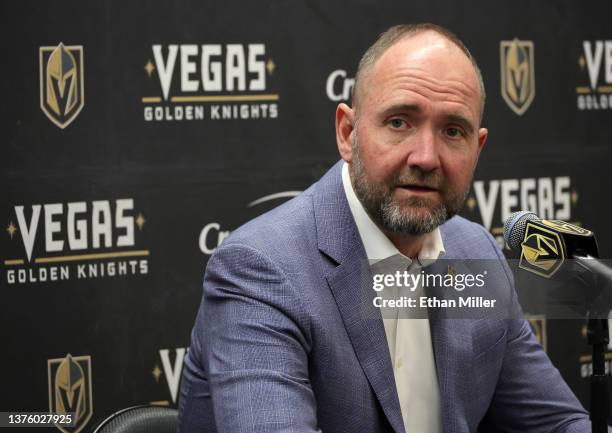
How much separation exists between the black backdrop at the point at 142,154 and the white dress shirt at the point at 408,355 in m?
1.15

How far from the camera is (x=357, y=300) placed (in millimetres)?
2047

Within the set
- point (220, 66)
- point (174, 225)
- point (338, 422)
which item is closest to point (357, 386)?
point (338, 422)

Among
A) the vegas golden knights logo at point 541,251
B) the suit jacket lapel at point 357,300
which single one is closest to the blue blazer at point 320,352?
the suit jacket lapel at point 357,300

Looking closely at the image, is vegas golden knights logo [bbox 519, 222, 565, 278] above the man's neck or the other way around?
the other way around

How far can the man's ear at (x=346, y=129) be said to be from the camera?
217 centimetres

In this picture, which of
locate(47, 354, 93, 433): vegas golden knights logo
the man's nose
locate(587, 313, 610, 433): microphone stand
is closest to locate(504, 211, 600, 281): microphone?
locate(587, 313, 610, 433): microphone stand

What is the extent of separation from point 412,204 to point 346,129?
1.01 feet

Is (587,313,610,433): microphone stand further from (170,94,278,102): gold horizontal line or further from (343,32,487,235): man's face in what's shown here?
(170,94,278,102): gold horizontal line

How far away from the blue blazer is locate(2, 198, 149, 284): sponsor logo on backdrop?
1002mm

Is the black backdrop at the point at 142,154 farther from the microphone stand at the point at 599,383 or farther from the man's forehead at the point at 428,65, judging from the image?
the microphone stand at the point at 599,383

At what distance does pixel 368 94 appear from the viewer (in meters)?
2.09

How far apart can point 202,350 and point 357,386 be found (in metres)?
0.37

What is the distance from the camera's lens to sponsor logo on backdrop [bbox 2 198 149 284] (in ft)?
9.73

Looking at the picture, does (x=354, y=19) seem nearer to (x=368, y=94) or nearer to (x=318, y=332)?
(x=368, y=94)
